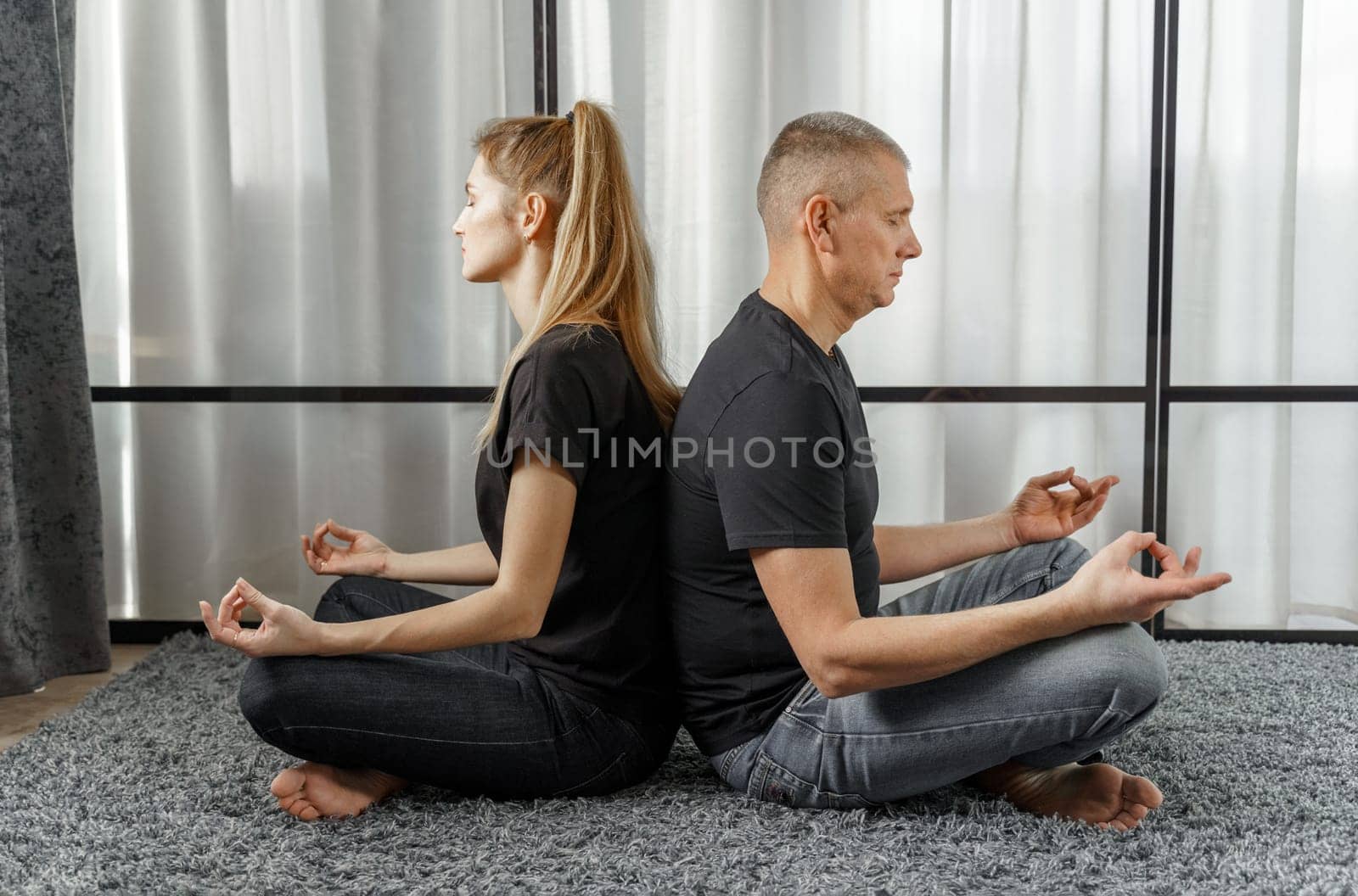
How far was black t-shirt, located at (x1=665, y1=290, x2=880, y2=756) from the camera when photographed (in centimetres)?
132

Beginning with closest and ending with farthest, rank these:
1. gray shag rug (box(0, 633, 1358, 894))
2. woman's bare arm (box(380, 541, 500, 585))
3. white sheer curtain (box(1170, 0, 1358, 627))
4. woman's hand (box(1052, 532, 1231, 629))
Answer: woman's hand (box(1052, 532, 1231, 629)), gray shag rug (box(0, 633, 1358, 894)), woman's bare arm (box(380, 541, 500, 585)), white sheer curtain (box(1170, 0, 1358, 627))

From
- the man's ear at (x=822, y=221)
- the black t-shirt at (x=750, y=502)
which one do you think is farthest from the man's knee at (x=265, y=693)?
the man's ear at (x=822, y=221)

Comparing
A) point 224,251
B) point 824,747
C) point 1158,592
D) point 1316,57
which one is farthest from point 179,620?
point 1316,57

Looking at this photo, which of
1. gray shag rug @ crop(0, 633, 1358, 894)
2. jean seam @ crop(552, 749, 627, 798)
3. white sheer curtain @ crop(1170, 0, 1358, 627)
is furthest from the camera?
white sheer curtain @ crop(1170, 0, 1358, 627)

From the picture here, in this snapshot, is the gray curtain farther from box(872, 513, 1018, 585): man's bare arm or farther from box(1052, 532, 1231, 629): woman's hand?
box(1052, 532, 1231, 629): woman's hand

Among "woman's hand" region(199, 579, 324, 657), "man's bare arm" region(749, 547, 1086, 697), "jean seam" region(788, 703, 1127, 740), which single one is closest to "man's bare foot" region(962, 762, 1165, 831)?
Result: "jean seam" region(788, 703, 1127, 740)

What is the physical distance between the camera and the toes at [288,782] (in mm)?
1516

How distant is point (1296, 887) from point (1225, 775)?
0.40 m

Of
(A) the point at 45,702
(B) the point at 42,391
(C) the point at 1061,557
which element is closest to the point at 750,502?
(C) the point at 1061,557

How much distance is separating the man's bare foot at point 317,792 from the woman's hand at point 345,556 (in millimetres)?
391

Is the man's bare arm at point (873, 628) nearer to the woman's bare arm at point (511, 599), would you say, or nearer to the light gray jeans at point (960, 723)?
the light gray jeans at point (960, 723)

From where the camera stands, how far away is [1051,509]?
177 cm

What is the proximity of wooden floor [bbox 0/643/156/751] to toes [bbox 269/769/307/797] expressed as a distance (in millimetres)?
745

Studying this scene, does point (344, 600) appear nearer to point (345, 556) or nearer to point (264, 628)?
point (345, 556)
